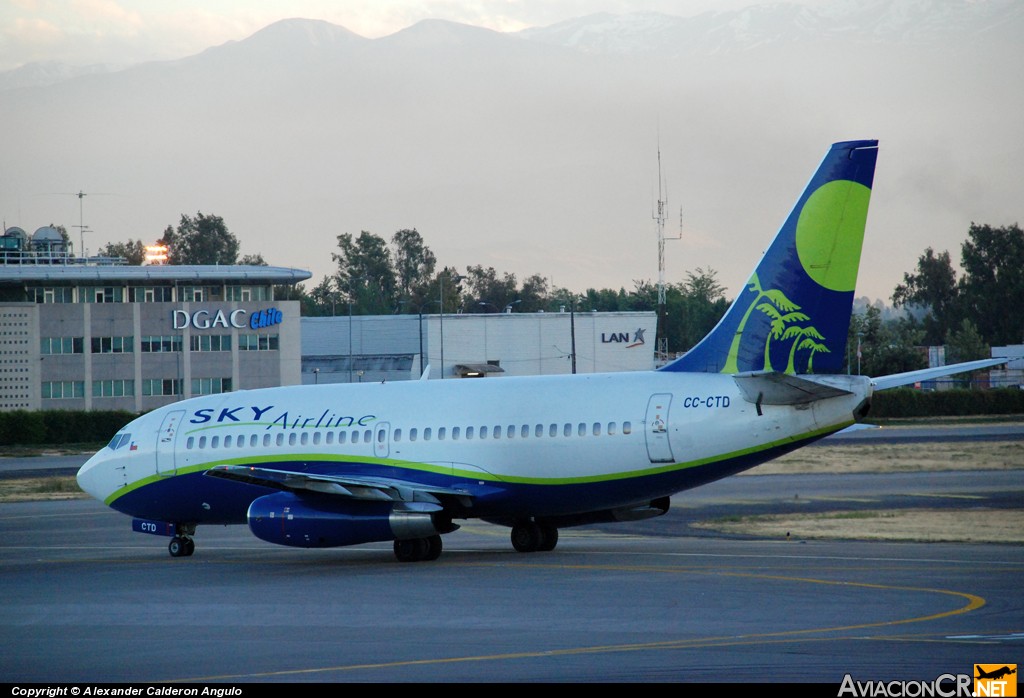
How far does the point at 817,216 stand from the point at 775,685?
41.6 ft

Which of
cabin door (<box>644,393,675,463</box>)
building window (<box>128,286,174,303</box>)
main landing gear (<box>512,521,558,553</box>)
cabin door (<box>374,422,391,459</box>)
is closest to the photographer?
cabin door (<box>644,393,675,463</box>)

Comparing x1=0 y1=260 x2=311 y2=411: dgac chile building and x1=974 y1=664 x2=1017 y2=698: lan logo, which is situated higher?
x1=0 y1=260 x2=311 y2=411: dgac chile building

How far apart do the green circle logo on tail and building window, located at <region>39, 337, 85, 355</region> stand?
76.8 metres

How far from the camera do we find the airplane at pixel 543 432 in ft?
76.7

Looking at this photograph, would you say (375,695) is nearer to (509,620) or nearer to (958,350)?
(509,620)

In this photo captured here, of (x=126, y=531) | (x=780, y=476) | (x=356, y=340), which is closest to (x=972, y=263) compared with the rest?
(x=356, y=340)

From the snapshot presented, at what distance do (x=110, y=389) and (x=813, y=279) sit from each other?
75.8 meters

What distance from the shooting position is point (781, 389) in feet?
75.9

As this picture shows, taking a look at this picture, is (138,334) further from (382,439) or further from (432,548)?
(432,548)

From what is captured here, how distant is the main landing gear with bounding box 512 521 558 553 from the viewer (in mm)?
27609

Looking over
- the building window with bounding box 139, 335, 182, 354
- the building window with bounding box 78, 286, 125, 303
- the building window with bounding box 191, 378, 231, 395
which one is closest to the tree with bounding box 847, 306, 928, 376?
the building window with bounding box 191, 378, 231, 395

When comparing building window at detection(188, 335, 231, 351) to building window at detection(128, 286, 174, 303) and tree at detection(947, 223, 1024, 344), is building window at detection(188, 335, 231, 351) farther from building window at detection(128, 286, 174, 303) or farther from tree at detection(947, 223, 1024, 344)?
tree at detection(947, 223, 1024, 344)

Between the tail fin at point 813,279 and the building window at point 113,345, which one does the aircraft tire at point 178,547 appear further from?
the building window at point 113,345

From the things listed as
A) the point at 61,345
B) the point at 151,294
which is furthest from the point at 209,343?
the point at 61,345
